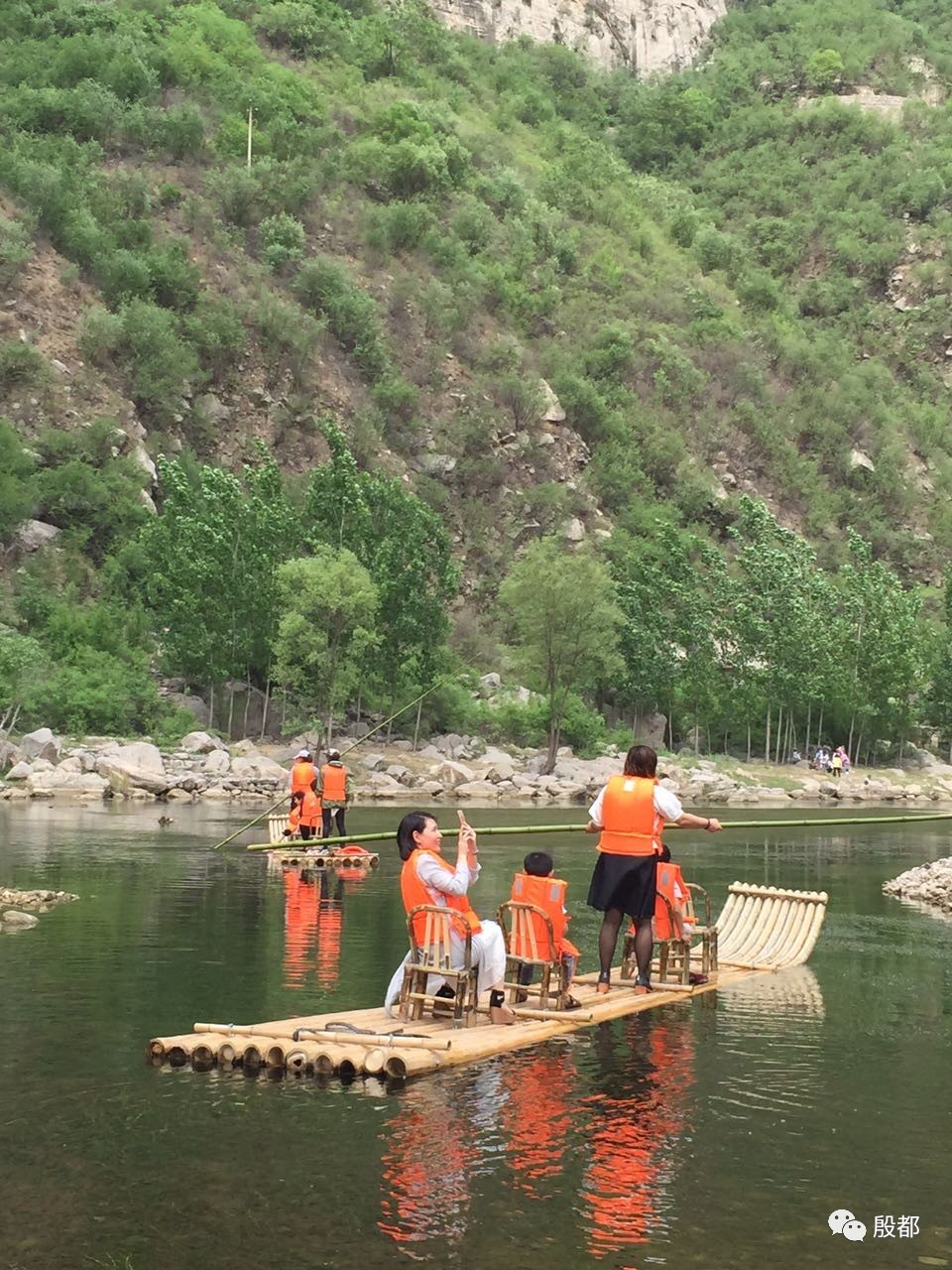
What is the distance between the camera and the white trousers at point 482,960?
11.6 meters

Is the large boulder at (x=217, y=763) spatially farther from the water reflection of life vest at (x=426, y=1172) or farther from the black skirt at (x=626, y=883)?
the water reflection of life vest at (x=426, y=1172)

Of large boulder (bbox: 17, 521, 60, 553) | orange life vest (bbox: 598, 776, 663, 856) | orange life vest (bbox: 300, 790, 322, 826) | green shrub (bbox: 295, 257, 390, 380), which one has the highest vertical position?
green shrub (bbox: 295, 257, 390, 380)

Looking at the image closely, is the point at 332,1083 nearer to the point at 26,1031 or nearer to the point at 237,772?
the point at 26,1031

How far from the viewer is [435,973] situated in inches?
450

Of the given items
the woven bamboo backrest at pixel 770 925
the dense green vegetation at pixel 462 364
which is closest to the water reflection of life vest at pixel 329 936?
the woven bamboo backrest at pixel 770 925

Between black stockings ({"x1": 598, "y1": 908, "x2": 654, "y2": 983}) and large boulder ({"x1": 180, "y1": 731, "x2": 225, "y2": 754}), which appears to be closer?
black stockings ({"x1": 598, "y1": 908, "x2": 654, "y2": 983})

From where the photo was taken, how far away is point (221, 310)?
7681 cm

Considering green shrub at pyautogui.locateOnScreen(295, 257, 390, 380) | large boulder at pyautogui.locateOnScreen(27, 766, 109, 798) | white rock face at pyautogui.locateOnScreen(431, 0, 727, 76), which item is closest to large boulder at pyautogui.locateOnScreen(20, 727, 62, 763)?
large boulder at pyautogui.locateOnScreen(27, 766, 109, 798)

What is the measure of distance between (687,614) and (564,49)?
86.2 meters

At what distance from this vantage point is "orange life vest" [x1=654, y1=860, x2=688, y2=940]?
45.5ft

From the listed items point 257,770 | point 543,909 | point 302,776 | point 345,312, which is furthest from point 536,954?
point 345,312

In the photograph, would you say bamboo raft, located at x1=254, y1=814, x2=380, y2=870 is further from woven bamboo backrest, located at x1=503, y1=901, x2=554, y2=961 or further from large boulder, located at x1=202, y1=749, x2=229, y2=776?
large boulder, located at x1=202, y1=749, x2=229, y2=776

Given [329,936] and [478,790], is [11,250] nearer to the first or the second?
[478,790]

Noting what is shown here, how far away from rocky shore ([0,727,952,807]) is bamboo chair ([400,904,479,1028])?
3050cm
